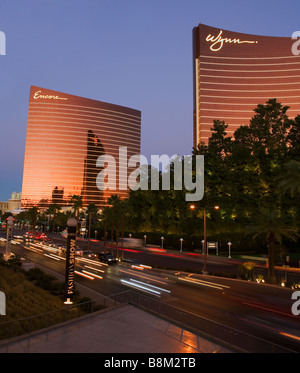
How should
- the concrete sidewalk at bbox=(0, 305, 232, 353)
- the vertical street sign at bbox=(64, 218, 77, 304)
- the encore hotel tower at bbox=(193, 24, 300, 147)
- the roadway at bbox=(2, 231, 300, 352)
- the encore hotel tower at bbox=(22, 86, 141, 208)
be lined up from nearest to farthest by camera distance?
1. the concrete sidewalk at bbox=(0, 305, 232, 353)
2. the roadway at bbox=(2, 231, 300, 352)
3. the vertical street sign at bbox=(64, 218, 77, 304)
4. the encore hotel tower at bbox=(193, 24, 300, 147)
5. the encore hotel tower at bbox=(22, 86, 141, 208)

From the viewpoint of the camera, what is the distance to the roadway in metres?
15.4

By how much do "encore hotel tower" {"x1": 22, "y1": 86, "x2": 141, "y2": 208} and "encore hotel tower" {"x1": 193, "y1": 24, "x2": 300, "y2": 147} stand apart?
259 ft

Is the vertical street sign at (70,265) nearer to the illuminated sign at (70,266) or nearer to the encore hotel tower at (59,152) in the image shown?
the illuminated sign at (70,266)

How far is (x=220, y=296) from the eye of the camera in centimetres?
2228

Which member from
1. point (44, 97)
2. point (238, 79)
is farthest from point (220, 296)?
point (44, 97)

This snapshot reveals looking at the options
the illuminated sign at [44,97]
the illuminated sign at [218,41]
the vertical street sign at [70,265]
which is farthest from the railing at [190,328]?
the illuminated sign at [44,97]

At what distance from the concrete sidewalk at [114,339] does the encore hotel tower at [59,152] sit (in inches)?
7013

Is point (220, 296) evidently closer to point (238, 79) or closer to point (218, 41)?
point (238, 79)

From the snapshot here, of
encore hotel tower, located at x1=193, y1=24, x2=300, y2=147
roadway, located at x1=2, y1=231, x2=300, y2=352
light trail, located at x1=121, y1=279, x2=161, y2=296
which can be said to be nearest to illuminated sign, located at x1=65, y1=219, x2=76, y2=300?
roadway, located at x1=2, y1=231, x2=300, y2=352

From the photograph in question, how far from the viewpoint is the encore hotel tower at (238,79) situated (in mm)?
141250

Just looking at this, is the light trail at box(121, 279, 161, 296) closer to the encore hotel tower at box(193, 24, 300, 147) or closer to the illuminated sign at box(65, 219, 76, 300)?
the illuminated sign at box(65, 219, 76, 300)

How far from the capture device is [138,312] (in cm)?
1667

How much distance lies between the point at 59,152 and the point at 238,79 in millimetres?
114130

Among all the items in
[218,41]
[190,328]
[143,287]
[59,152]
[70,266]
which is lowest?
[143,287]
